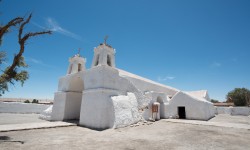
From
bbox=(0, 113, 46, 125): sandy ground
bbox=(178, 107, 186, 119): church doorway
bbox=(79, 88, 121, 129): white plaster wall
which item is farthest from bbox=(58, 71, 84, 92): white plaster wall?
bbox=(178, 107, 186, 119): church doorway

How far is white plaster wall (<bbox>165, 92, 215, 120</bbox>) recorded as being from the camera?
58.7 ft

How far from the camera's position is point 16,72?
802 centimetres

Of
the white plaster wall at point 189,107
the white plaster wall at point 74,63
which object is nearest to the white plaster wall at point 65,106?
the white plaster wall at point 74,63

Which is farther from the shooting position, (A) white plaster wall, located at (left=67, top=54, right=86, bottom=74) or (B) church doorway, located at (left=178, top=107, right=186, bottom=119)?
(B) church doorway, located at (left=178, top=107, right=186, bottom=119)

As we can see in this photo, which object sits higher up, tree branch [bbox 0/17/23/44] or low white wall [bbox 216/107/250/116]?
tree branch [bbox 0/17/23/44]

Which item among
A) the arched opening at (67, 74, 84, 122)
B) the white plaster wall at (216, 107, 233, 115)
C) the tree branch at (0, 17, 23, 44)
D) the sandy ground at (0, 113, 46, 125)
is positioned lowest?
the sandy ground at (0, 113, 46, 125)

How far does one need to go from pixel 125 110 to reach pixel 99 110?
2.41 m

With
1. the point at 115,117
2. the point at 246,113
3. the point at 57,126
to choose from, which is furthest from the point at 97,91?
the point at 246,113

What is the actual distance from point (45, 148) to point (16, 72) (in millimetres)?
4856

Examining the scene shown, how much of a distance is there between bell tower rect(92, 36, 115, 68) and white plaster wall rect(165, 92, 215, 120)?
34.2ft

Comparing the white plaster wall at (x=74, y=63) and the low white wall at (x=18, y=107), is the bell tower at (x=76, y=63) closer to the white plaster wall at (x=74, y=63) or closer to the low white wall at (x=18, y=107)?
the white plaster wall at (x=74, y=63)

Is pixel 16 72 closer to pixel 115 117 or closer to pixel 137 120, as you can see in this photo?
pixel 115 117

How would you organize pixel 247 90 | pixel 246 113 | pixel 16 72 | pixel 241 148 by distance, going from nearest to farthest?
pixel 241 148, pixel 16 72, pixel 246 113, pixel 247 90

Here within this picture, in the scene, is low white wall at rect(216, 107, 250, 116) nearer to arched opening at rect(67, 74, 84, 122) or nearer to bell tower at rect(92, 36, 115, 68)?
bell tower at rect(92, 36, 115, 68)
